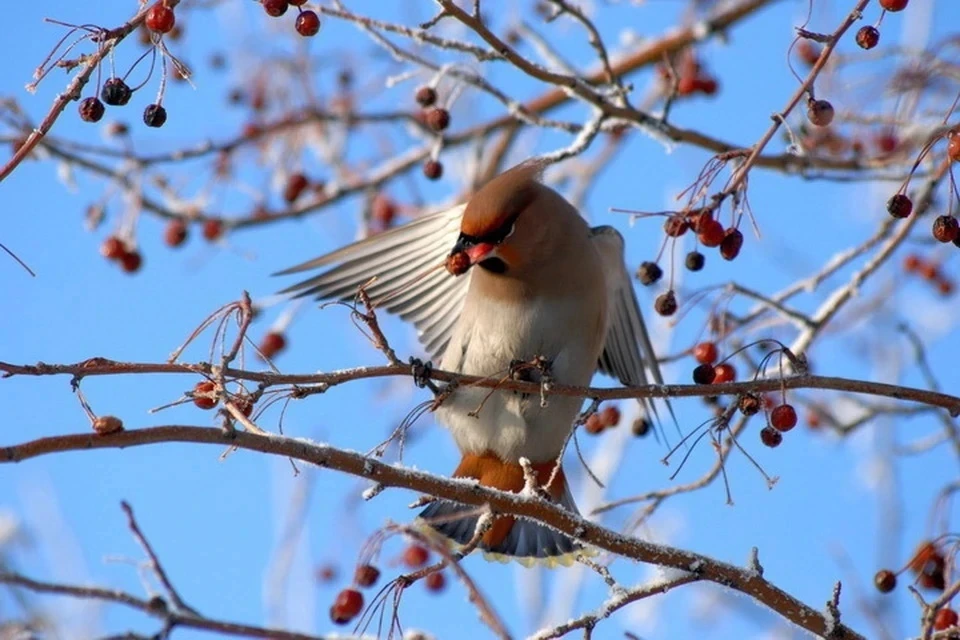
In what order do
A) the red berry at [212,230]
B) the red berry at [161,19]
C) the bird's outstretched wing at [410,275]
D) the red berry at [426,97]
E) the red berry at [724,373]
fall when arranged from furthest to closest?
the red berry at [212,230] < the bird's outstretched wing at [410,275] < the red berry at [426,97] < the red berry at [724,373] < the red berry at [161,19]

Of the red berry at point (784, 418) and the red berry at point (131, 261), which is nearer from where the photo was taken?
the red berry at point (784, 418)

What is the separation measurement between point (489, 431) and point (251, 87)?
2385 mm

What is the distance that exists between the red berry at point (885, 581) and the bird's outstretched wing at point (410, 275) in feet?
5.09

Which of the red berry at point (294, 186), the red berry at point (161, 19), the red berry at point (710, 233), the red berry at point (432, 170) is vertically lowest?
the red berry at point (161, 19)

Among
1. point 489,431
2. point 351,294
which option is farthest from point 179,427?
point 351,294

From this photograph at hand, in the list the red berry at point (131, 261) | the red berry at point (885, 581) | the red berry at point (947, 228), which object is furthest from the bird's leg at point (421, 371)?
the red berry at point (131, 261)

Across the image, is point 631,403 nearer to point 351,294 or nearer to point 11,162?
point 351,294

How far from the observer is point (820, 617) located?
2463 millimetres

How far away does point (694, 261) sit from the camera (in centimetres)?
315

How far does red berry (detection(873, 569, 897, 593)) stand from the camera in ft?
10.8

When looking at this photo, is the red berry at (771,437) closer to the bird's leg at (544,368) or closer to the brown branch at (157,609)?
the bird's leg at (544,368)

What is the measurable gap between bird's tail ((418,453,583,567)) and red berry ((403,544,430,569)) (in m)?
0.47

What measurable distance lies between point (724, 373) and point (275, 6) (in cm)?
139

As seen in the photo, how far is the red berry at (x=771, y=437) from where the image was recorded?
2908 mm
